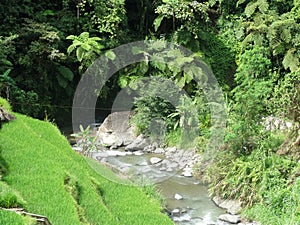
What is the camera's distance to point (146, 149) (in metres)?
12.7

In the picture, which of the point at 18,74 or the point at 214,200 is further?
the point at 18,74

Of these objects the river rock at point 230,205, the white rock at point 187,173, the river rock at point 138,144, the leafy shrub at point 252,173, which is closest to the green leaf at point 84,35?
the river rock at point 138,144

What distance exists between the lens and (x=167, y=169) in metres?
11.6

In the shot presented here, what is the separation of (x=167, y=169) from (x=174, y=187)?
1103mm

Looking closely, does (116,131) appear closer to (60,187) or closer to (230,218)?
(230,218)

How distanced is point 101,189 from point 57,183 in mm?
1652

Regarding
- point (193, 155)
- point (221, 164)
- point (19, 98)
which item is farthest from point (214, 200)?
point (19, 98)

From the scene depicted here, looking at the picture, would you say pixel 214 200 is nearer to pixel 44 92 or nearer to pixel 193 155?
pixel 193 155

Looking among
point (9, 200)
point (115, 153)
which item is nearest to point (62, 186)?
point (9, 200)

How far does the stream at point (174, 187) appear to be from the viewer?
9.09 m

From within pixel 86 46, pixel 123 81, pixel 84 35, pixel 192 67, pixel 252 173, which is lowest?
pixel 252 173

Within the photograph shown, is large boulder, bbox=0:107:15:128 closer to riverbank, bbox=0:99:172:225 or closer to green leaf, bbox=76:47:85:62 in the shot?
riverbank, bbox=0:99:172:225

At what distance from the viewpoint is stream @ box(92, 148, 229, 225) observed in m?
9.09

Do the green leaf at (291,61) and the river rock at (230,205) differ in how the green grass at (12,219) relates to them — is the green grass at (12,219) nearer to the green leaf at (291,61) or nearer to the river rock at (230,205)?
the river rock at (230,205)
